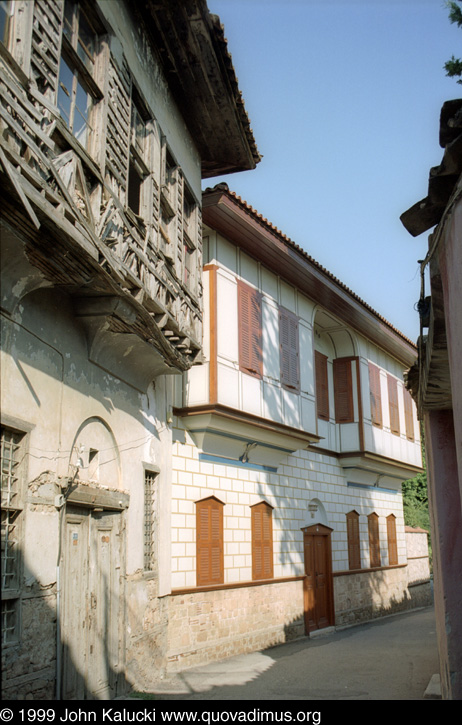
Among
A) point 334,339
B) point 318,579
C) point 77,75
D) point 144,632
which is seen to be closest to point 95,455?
point 144,632

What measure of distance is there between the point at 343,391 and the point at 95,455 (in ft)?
39.5

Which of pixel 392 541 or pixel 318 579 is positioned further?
pixel 392 541

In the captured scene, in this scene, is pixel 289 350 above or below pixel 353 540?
above

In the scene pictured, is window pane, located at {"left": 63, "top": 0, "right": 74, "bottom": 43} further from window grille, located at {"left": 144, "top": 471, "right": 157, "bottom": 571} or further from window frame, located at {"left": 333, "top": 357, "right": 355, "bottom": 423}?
window frame, located at {"left": 333, "top": 357, "right": 355, "bottom": 423}

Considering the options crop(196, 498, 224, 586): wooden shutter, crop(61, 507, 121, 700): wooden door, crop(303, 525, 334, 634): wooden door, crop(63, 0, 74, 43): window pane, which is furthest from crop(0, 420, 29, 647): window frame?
crop(303, 525, 334, 634): wooden door

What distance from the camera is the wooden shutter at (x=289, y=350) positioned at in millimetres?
15383

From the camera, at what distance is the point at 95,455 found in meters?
8.71

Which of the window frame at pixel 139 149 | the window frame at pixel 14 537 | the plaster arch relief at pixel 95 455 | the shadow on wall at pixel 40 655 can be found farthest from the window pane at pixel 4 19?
the shadow on wall at pixel 40 655

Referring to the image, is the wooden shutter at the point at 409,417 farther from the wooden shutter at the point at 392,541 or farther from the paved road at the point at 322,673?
the paved road at the point at 322,673

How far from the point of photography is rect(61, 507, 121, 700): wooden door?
25.2ft

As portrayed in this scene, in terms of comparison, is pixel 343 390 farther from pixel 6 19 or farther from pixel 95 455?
pixel 6 19

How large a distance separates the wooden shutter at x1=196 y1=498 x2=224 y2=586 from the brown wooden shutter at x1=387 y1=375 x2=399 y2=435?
10067mm
